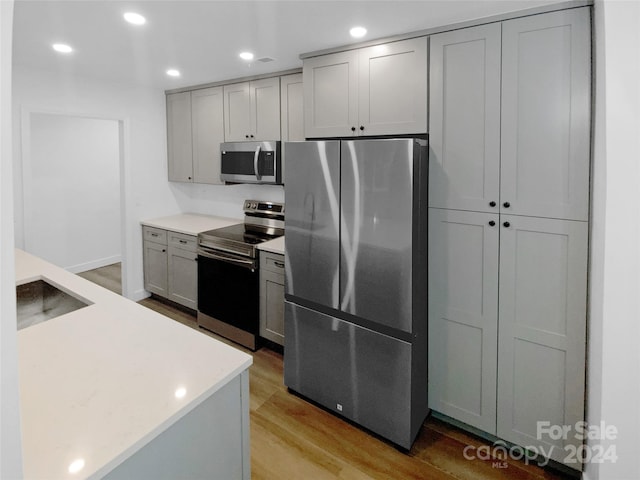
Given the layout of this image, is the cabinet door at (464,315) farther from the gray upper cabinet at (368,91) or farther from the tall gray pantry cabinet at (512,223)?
the gray upper cabinet at (368,91)

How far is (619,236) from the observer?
1466 millimetres

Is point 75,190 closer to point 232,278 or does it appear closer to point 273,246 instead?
point 232,278

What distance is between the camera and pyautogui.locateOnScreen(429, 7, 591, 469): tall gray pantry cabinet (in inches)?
72.7

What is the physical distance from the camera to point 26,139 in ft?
10.7

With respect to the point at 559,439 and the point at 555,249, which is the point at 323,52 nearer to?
the point at 555,249

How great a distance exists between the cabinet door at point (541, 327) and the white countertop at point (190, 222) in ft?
8.97

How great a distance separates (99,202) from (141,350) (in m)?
4.91

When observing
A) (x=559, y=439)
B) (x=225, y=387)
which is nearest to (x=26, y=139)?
(x=225, y=387)

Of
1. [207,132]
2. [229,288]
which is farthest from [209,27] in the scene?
[229,288]

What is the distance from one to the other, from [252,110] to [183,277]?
180 centimetres

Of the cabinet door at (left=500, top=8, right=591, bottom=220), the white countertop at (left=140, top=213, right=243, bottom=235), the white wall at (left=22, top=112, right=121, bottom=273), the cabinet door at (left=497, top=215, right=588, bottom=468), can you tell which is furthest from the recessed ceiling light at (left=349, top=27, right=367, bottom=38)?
the white wall at (left=22, top=112, right=121, bottom=273)

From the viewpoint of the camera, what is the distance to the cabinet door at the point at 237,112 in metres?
3.53

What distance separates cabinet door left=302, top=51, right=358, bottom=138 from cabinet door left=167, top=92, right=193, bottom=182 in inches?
76.0

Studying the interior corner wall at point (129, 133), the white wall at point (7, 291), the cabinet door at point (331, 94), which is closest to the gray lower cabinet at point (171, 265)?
the interior corner wall at point (129, 133)
